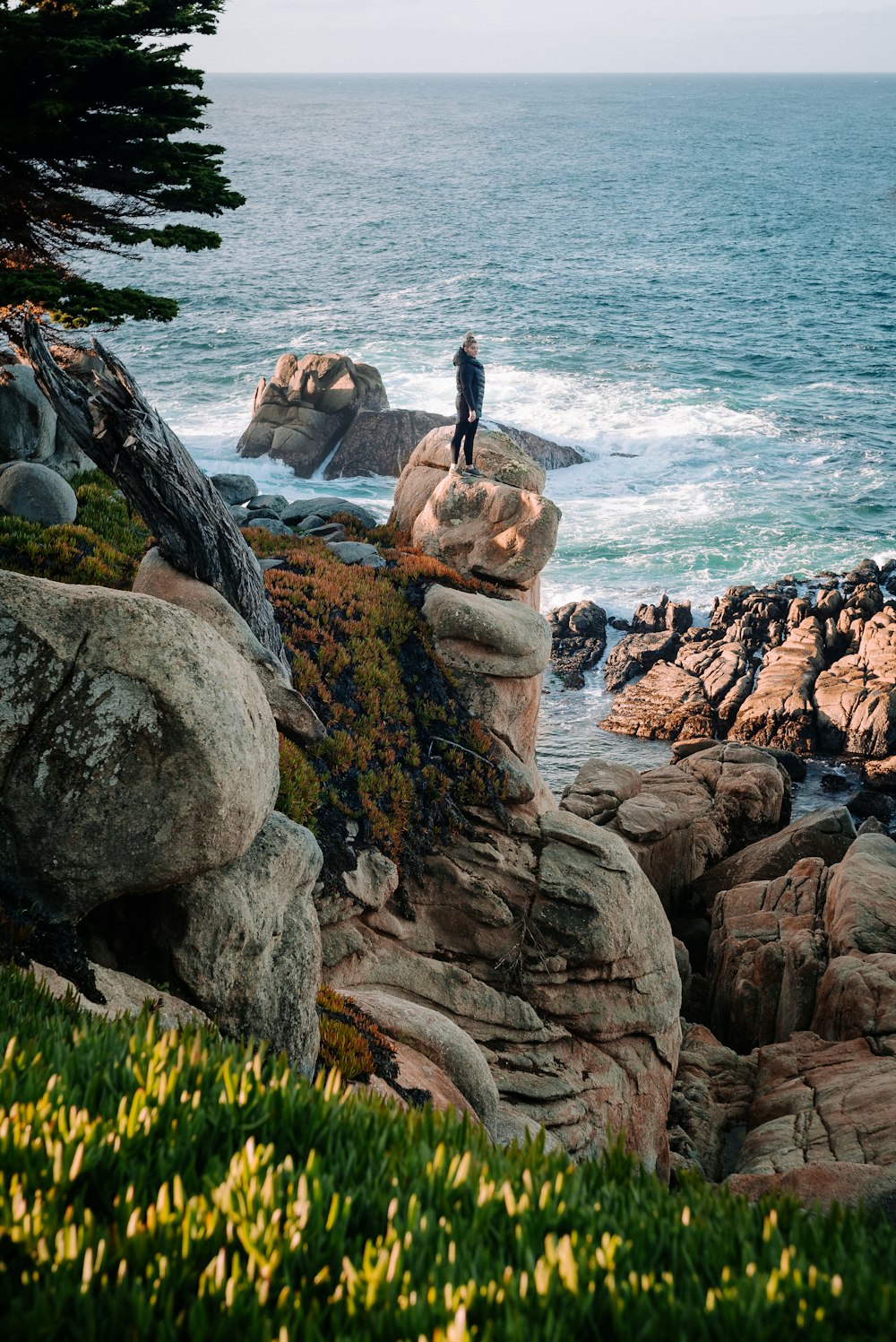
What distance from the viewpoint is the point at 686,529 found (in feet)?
164

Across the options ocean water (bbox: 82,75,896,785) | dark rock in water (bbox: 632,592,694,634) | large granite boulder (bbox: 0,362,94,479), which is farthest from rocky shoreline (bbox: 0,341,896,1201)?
ocean water (bbox: 82,75,896,785)

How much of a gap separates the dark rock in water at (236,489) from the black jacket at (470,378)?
41.5 feet

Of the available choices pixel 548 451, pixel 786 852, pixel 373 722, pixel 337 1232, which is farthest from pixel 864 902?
pixel 548 451

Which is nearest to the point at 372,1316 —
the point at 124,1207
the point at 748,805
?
the point at 124,1207

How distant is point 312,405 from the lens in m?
56.3

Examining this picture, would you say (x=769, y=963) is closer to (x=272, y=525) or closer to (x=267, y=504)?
(x=272, y=525)

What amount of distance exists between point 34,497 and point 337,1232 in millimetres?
15238

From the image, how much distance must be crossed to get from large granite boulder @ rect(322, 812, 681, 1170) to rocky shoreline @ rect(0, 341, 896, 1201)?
0.04m

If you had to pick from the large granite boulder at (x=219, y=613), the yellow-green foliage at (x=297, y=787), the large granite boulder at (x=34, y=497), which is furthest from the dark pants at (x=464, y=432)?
the yellow-green foliage at (x=297, y=787)

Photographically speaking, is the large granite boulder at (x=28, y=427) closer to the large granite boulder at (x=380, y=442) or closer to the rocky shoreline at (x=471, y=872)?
the rocky shoreline at (x=471, y=872)

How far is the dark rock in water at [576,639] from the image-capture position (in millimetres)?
40022

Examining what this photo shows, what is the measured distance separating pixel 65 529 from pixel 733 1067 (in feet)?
47.5

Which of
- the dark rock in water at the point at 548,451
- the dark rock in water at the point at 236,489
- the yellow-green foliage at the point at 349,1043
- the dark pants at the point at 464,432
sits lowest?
the yellow-green foliage at the point at 349,1043

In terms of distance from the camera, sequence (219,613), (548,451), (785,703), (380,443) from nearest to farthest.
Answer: (219,613) < (785,703) < (380,443) < (548,451)
